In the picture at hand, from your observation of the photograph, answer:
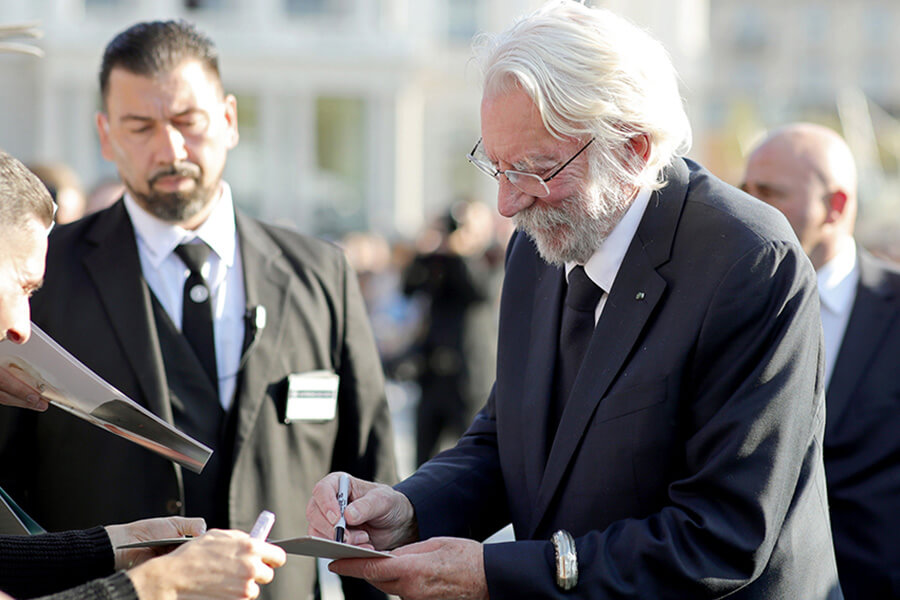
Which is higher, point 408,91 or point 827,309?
point 827,309

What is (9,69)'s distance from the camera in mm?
32250

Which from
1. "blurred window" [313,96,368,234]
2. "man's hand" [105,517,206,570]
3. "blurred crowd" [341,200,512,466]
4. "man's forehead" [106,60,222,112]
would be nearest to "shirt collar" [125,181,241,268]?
"man's forehead" [106,60,222,112]

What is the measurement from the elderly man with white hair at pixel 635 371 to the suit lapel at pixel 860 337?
97 cm

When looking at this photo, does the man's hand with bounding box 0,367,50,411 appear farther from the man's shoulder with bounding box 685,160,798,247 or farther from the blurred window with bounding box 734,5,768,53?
the blurred window with bounding box 734,5,768,53

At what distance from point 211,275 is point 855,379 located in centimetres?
184

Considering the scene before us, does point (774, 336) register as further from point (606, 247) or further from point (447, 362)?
point (447, 362)

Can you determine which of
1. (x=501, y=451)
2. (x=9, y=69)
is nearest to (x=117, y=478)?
(x=501, y=451)

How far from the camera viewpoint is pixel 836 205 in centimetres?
372

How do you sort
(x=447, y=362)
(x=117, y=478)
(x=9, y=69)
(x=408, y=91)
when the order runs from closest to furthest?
1. (x=117, y=478)
2. (x=447, y=362)
3. (x=9, y=69)
4. (x=408, y=91)

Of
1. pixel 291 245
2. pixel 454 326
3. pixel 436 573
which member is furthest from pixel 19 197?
pixel 454 326

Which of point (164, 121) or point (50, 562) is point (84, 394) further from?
point (164, 121)

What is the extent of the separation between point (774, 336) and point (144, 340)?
5.30 feet

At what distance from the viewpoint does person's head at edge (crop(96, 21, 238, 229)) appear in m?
3.08

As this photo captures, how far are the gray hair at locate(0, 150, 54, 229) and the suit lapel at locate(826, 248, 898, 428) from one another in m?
2.19
